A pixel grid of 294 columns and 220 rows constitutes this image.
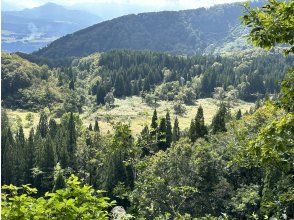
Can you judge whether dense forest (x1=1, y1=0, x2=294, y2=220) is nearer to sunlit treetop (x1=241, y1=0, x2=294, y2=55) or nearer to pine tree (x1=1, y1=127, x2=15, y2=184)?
sunlit treetop (x1=241, y1=0, x2=294, y2=55)

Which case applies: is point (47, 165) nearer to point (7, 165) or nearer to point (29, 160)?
point (29, 160)

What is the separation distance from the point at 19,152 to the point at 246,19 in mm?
101667

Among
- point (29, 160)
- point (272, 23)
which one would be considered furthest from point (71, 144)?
point (272, 23)

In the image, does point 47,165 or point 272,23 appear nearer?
point 272,23

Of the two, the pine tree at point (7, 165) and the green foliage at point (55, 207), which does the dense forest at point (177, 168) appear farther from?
the pine tree at point (7, 165)

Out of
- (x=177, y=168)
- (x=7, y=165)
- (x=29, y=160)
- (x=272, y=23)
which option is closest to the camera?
(x=272, y=23)

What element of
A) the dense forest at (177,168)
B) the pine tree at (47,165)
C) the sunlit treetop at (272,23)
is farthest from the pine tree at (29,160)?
the sunlit treetop at (272,23)

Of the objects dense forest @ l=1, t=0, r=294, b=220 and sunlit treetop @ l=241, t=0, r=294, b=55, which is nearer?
A: sunlit treetop @ l=241, t=0, r=294, b=55

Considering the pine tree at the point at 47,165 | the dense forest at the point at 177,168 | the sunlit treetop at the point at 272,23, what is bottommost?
the pine tree at the point at 47,165

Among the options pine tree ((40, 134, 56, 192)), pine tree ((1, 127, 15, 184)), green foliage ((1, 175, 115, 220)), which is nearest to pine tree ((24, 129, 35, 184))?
pine tree ((1, 127, 15, 184))

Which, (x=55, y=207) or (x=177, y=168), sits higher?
(x=55, y=207)

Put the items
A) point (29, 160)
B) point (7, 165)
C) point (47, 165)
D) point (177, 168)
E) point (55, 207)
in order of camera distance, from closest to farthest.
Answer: point (55, 207) → point (177, 168) → point (47, 165) → point (7, 165) → point (29, 160)

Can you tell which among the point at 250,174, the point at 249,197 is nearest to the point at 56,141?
the point at 250,174

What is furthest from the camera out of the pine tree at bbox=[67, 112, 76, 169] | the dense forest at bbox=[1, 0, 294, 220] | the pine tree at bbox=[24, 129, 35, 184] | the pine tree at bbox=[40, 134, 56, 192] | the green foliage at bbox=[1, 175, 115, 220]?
the pine tree at bbox=[67, 112, 76, 169]
